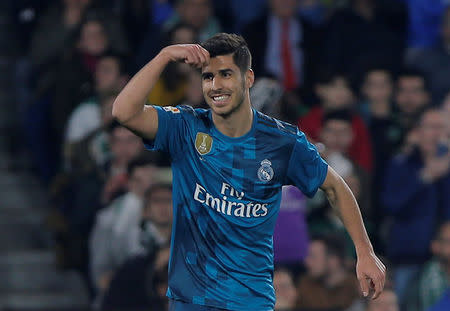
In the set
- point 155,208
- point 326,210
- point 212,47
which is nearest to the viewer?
point 212,47

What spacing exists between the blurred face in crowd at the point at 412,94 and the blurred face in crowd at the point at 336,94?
0.50m

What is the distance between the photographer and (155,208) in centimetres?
993

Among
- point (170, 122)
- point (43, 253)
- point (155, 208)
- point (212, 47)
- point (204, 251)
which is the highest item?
point (212, 47)

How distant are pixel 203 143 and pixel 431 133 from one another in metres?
4.76

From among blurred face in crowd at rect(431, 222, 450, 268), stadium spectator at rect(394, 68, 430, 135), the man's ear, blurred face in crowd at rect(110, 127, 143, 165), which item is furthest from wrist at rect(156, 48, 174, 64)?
stadium spectator at rect(394, 68, 430, 135)

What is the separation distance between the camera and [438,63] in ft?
38.9

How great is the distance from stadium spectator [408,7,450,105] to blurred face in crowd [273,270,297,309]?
282 cm

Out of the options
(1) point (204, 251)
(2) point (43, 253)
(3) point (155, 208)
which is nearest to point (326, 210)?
(3) point (155, 208)

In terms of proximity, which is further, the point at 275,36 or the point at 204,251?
the point at 275,36

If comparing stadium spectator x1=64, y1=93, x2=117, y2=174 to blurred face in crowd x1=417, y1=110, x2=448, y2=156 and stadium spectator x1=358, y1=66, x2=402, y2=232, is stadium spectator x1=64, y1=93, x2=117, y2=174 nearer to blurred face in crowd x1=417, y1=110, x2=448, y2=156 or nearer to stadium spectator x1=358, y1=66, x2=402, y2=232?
stadium spectator x1=358, y1=66, x2=402, y2=232

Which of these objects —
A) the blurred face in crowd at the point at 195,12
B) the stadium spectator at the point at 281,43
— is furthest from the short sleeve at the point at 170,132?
the blurred face in crowd at the point at 195,12

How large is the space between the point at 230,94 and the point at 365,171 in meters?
5.15

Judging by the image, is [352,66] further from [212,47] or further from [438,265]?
[212,47]

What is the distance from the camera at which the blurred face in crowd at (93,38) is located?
11.7 meters
